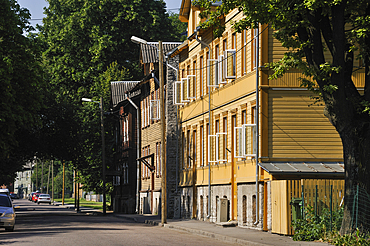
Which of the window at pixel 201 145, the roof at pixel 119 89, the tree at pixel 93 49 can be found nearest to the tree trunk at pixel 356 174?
the window at pixel 201 145

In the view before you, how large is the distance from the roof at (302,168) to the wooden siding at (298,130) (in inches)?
11.7

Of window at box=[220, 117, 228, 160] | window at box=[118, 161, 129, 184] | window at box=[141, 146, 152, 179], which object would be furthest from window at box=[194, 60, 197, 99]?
window at box=[118, 161, 129, 184]

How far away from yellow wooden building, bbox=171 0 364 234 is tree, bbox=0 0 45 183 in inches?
381

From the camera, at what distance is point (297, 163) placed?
23312 mm

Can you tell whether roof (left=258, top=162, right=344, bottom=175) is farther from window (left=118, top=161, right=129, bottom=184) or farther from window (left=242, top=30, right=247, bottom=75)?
window (left=118, top=161, right=129, bottom=184)

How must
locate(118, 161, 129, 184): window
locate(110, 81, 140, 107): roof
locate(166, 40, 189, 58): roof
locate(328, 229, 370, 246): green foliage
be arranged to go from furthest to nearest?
1. locate(118, 161, 129, 184): window
2. locate(110, 81, 140, 107): roof
3. locate(166, 40, 189, 58): roof
4. locate(328, 229, 370, 246): green foliage

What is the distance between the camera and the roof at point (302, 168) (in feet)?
72.7

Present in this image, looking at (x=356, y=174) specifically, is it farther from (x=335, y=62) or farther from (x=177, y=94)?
(x=177, y=94)

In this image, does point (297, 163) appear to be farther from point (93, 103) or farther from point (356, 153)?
point (93, 103)

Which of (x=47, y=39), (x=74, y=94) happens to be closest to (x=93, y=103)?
(x=74, y=94)

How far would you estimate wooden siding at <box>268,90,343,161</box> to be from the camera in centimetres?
2355

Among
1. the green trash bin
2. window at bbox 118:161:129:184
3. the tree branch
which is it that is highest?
the tree branch

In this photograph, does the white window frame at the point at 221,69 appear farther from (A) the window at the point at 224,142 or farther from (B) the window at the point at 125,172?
(B) the window at the point at 125,172

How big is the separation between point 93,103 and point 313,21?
40118 mm
